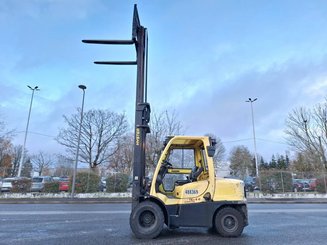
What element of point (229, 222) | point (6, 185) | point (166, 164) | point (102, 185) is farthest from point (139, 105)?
point (6, 185)

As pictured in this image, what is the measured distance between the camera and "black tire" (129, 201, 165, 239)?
6.54 meters

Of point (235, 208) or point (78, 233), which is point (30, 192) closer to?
point (78, 233)

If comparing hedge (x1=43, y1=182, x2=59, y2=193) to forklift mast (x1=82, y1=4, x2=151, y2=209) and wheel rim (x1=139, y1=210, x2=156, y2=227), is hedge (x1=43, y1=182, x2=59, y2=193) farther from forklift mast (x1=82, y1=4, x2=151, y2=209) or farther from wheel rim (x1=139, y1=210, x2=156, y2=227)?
wheel rim (x1=139, y1=210, x2=156, y2=227)

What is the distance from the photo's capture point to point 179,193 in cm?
701

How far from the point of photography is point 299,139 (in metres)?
39.3

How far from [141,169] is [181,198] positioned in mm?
1304

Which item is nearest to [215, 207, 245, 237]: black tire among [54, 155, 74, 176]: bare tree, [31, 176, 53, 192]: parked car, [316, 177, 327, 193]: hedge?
[31, 176, 53, 192]: parked car

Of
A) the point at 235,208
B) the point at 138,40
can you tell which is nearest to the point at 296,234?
the point at 235,208

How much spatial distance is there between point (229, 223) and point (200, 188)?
117 cm

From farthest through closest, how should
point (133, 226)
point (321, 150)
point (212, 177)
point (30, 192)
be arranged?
point (321, 150), point (30, 192), point (212, 177), point (133, 226)

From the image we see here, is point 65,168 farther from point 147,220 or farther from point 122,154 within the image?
point 147,220

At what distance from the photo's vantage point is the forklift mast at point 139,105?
7242 mm

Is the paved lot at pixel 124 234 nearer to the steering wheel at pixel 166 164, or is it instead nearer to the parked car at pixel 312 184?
the steering wheel at pixel 166 164

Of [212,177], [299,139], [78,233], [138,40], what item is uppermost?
[299,139]
